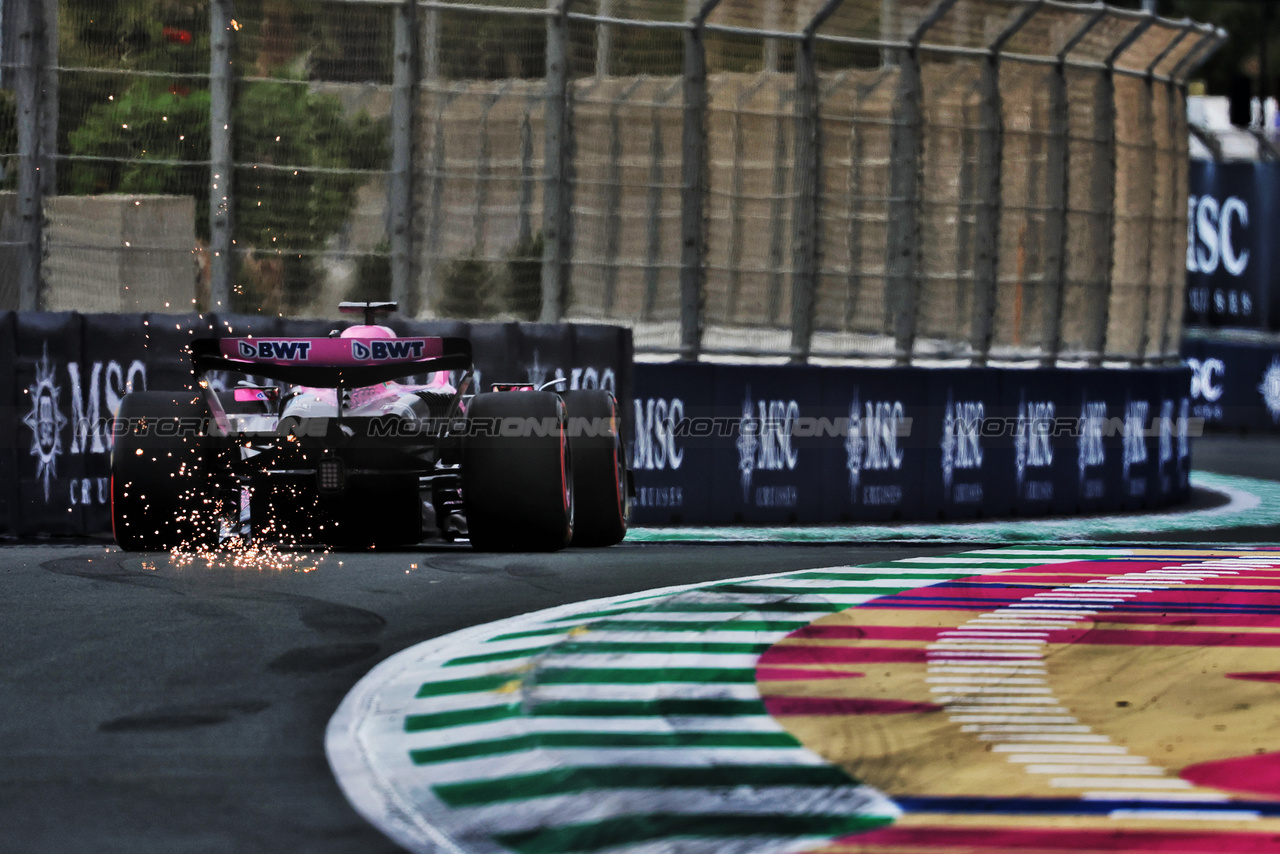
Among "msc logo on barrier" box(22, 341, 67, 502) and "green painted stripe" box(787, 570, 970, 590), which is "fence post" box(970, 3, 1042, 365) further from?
"msc logo on barrier" box(22, 341, 67, 502)

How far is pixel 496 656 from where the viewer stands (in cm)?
816

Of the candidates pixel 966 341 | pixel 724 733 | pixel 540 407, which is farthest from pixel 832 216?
pixel 724 733

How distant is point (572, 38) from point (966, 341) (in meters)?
4.76

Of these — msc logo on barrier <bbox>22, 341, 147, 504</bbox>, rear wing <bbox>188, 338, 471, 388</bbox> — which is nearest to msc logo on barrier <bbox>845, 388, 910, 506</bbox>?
rear wing <bbox>188, 338, 471, 388</bbox>

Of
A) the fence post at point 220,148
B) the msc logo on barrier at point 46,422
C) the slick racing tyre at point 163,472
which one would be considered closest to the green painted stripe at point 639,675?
the slick racing tyre at point 163,472

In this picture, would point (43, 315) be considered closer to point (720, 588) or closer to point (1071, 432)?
point (720, 588)

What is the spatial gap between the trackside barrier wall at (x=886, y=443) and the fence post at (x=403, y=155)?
2.17 metres

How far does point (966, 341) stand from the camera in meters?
17.4

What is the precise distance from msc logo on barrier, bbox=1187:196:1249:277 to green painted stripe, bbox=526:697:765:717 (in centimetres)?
2872

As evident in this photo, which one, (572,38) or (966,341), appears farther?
(966,341)

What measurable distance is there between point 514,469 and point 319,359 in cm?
133

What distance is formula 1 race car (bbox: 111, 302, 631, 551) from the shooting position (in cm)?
1072

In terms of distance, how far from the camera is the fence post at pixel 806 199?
54.2 ft

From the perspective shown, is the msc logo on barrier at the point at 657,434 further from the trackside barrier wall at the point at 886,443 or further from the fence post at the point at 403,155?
the fence post at the point at 403,155
